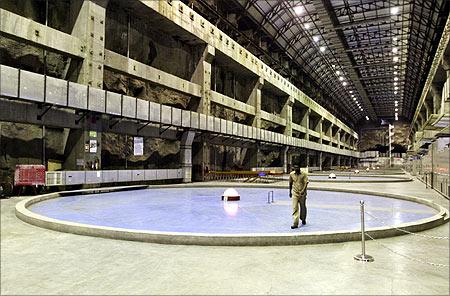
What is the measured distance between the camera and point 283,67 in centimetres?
4531

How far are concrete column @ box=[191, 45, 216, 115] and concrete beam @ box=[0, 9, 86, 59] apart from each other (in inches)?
427

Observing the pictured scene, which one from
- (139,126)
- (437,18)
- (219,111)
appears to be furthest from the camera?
(219,111)

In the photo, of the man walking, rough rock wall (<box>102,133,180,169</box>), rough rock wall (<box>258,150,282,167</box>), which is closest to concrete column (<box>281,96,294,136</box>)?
rough rock wall (<box>258,150,282,167</box>)

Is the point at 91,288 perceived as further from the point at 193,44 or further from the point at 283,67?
the point at 283,67

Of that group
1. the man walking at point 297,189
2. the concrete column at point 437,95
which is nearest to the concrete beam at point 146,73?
the man walking at point 297,189

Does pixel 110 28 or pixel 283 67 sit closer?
pixel 110 28

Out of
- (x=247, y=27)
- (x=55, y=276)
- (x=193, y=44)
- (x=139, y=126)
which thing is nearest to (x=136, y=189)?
(x=139, y=126)

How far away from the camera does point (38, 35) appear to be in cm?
1516

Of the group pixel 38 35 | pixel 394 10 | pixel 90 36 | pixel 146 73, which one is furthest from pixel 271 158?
pixel 38 35

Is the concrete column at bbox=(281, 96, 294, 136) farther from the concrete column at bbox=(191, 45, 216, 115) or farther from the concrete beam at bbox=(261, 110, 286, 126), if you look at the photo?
the concrete column at bbox=(191, 45, 216, 115)

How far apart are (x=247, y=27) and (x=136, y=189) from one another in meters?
24.4

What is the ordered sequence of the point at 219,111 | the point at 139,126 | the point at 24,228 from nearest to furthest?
the point at 24,228 → the point at 139,126 → the point at 219,111

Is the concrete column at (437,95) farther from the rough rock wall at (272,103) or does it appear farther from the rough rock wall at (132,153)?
the rough rock wall at (132,153)

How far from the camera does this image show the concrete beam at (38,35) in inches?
556
